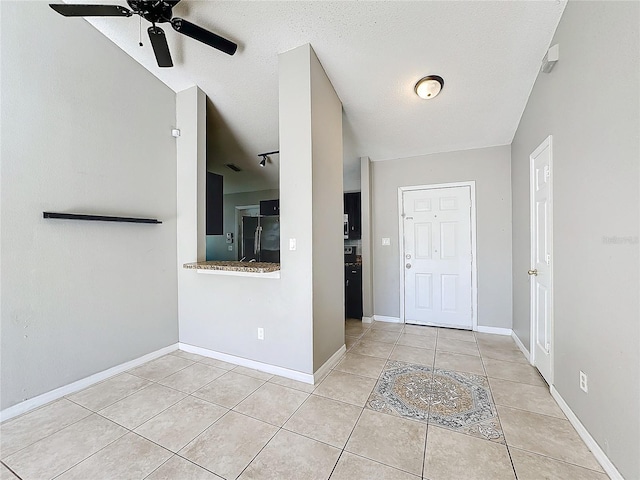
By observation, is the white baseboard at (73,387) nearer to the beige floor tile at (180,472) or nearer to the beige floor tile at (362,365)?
the beige floor tile at (180,472)

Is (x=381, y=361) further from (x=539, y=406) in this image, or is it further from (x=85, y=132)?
(x=85, y=132)

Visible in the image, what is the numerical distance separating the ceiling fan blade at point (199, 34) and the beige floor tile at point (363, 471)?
2.88 meters

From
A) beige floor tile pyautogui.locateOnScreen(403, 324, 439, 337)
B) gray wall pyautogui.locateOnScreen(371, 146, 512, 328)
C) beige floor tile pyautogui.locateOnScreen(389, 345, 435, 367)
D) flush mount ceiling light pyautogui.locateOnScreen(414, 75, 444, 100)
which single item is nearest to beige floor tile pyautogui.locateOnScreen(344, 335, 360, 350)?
beige floor tile pyautogui.locateOnScreen(389, 345, 435, 367)

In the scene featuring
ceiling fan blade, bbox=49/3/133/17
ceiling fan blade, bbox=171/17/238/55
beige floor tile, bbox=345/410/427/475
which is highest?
ceiling fan blade, bbox=49/3/133/17

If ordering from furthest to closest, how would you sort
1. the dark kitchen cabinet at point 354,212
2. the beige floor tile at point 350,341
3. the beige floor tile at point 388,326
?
the dark kitchen cabinet at point 354,212
the beige floor tile at point 388,326
the beige floor tile at point 350,341

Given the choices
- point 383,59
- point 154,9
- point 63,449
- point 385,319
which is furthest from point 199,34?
point 385,319

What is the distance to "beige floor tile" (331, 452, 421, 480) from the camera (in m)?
1.34

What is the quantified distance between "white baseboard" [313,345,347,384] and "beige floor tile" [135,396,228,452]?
748 millimetres

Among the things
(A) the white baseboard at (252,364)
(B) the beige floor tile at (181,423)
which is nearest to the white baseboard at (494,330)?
(A) the white baseboard at (252,364)

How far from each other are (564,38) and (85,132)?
3.76m

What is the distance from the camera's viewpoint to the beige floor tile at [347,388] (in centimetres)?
202

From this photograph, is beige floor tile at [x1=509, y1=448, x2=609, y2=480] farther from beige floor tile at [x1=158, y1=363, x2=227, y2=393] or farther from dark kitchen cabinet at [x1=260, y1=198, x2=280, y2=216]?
dark kitchen cabinet at [x1=260, y1=198, x2=280, y2=216]

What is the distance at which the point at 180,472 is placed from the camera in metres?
1.38

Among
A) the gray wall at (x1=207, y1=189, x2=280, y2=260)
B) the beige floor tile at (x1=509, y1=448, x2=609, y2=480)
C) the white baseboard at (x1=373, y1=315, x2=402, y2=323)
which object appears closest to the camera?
the beige floor tile at (x1=509, y1=448, x2=609, y2=480)
